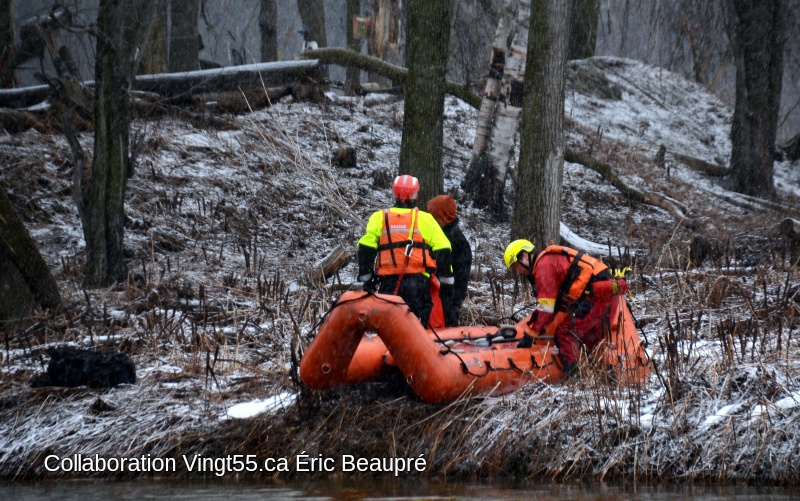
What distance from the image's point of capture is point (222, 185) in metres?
12.7

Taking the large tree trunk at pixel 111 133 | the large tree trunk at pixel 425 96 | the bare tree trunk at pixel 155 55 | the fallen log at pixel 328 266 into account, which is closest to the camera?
the large tree trunk at pixel 111 133

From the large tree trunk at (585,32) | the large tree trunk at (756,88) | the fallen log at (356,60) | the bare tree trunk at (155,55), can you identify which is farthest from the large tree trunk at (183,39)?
the large tree trunk at (756,88)

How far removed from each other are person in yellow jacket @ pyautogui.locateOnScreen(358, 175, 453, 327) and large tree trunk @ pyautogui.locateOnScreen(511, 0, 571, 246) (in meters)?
2.54

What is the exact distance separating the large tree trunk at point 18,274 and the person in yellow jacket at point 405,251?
2815 millimetres

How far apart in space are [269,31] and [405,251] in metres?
14.8

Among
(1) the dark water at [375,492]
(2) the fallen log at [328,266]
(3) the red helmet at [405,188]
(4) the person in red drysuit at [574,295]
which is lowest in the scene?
(1) the dark water at [375,492]

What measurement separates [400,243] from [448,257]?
43 cm

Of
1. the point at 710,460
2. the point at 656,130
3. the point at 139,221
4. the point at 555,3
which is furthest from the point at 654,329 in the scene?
the point at 656,130

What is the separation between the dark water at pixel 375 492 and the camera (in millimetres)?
4664

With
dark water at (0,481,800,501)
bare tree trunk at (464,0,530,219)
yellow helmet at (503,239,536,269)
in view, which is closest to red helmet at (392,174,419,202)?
yellow helmet at (503,239,536,269)

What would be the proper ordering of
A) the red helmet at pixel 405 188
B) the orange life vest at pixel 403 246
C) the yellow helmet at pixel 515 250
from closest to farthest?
the yellow helmet at pixel 515 250, the orange life vest at pixel 403 246, the red helmet at pixel 405 188

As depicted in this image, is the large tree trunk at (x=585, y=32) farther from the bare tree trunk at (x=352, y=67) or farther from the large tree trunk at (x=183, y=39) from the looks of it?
the large tree trunk at (x=183, y=39)

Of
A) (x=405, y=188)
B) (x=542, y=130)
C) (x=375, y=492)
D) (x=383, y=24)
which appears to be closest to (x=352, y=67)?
(x=383, y=24)

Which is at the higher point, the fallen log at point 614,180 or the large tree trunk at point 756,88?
the large tree trunk at point 756,88
